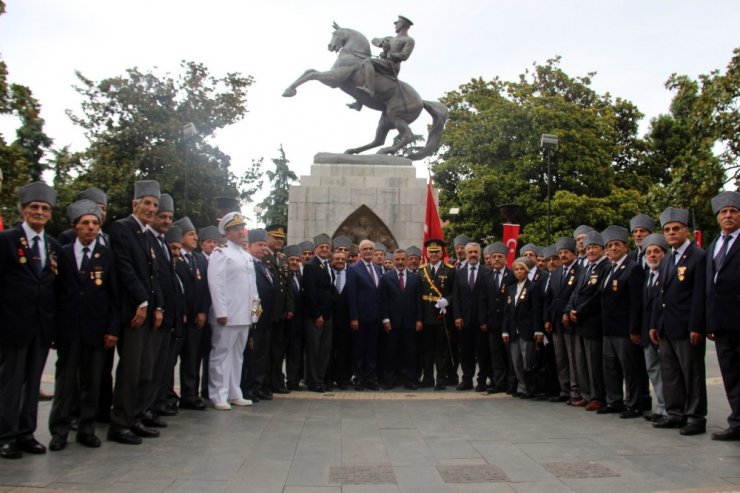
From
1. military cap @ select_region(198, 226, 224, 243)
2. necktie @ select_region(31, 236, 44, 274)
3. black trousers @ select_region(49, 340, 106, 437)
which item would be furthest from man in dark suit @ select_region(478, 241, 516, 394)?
necktie @ select_region(31, 236, 44, 274)

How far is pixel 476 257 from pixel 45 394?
623 centimetres

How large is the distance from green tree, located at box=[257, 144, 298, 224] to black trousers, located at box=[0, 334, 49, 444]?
36.5m

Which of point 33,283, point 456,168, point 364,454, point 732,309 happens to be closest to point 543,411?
point 732,309

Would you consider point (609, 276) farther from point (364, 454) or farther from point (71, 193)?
point (71, 193)

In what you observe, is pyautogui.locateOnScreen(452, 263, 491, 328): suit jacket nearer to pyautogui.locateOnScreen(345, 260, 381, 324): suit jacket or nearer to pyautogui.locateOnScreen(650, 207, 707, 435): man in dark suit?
pyautogui.locateOnScreen(345, 260, 381, 324): suit jacket

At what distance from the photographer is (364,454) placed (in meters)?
5.30

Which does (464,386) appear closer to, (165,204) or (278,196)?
(165,204)

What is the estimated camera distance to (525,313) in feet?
28.5

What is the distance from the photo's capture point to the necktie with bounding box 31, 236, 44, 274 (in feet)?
17.3

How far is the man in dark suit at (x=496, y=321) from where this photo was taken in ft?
30.1

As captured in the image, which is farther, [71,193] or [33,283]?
[71,193]

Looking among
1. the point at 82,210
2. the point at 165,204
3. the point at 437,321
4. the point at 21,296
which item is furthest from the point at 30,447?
the point at 437,321

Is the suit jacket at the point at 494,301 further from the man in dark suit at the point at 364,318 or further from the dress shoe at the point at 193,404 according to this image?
the dress shoe at the point at 193,404

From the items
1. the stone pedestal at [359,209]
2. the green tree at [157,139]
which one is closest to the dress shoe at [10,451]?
the stone pedestal at [359,209]
